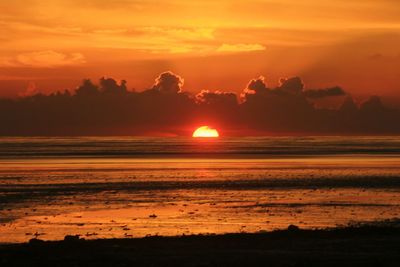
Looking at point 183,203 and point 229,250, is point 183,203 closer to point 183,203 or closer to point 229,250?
point 183,203

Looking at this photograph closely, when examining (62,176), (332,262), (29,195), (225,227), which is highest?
(62,176)

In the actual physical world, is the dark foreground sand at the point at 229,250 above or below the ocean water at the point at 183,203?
below

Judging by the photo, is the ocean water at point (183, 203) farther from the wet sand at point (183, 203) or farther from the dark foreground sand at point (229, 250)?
the dark foreground sand at point (229, 250)

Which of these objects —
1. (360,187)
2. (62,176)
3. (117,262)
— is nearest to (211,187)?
(360,187)

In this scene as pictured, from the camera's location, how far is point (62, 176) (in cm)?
6762

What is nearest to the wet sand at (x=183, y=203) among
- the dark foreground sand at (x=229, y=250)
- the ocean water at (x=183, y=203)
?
the ocean water at (x=183, y=203)

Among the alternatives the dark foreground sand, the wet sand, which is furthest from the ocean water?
the dark foreground sand

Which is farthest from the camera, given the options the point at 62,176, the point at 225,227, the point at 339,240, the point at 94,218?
the point at 62,176

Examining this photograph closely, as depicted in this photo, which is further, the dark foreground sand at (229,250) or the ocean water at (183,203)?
the ocean water at (183,203)

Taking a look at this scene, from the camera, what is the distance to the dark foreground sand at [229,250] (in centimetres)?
2100

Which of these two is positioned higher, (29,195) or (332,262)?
(29,195)

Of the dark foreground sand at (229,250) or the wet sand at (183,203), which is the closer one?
the dark foreground sand at (229,250)

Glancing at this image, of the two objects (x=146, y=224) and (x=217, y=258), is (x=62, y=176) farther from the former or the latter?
(x=217, y=258)

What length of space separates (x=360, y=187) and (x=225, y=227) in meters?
24.0
